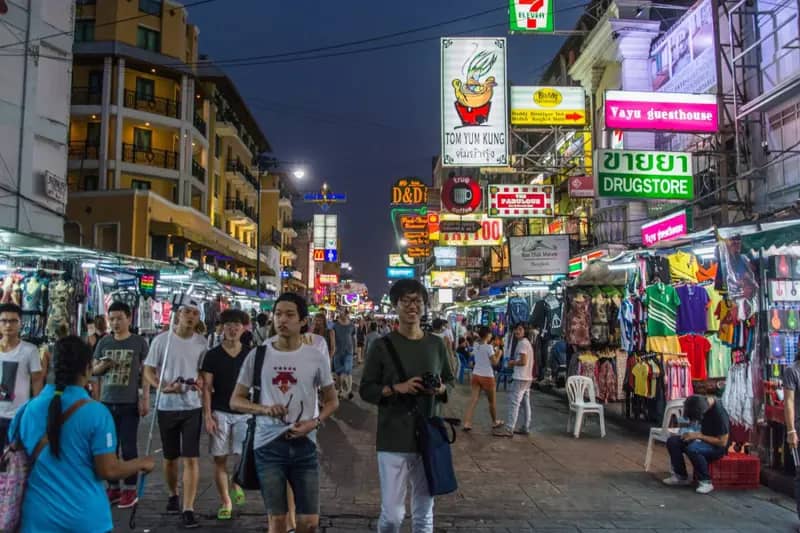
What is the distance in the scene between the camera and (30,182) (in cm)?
1745

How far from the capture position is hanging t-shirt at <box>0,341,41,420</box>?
5.42 meters

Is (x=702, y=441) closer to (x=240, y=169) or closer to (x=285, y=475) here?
(x=285, y=475)

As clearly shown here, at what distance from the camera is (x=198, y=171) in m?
39.3

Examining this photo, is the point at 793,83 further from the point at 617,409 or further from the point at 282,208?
the point at 282,208

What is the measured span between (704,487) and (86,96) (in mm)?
34595

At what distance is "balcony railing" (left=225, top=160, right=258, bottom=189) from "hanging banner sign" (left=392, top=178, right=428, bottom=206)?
2255 cm

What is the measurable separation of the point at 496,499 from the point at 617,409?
314 inches

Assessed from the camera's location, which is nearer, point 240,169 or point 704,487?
point 704,487

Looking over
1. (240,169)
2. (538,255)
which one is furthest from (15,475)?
(240,169)

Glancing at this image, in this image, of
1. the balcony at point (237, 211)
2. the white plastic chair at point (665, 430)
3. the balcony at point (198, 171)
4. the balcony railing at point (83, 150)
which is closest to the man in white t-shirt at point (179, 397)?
A: the white plastic chair at point (665, 430)

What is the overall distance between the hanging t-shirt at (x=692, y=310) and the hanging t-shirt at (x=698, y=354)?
0.21 metres

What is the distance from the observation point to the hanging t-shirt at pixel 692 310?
10219mm

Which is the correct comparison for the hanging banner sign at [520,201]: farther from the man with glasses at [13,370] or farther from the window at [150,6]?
the window at [150,6]

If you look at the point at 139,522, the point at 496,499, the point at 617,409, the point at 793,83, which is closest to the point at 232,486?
the point at 139,522
